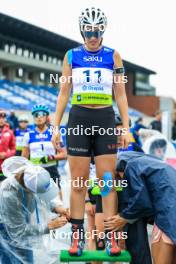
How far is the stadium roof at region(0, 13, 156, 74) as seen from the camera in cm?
3381

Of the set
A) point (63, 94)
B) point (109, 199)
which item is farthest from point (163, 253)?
point (63, 94)

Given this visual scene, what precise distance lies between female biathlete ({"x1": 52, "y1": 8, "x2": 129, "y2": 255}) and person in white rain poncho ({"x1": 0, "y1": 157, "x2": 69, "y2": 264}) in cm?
26

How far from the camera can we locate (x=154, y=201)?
3.93 meters

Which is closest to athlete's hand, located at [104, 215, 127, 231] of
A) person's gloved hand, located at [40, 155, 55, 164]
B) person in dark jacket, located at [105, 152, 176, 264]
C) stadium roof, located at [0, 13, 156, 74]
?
person in dark jacket, located at [105, 152, 176, 264]

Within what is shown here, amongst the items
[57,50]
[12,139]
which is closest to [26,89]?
[57,50]

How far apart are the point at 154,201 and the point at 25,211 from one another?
3.86 feet

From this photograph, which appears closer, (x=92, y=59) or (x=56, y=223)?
(x=92, y=59)

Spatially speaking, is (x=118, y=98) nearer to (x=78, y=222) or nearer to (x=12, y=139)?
(x=78, y=222)

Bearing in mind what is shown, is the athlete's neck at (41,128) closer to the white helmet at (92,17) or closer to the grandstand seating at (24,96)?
the white helmet at (92,17)

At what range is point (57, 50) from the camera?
1709 inches

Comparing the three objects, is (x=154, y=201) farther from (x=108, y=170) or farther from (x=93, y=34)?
(x=93, y=34)

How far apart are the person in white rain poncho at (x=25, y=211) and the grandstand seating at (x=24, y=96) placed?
20664mm

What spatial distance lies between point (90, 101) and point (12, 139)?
14.0ft

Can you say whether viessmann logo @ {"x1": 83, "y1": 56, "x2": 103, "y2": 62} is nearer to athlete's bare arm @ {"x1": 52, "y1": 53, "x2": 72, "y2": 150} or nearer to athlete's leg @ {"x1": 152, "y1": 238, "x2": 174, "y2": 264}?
athlete's bare arm @ {"x1": 52, "y1": 53, "x2": 72, "y2": 150}
